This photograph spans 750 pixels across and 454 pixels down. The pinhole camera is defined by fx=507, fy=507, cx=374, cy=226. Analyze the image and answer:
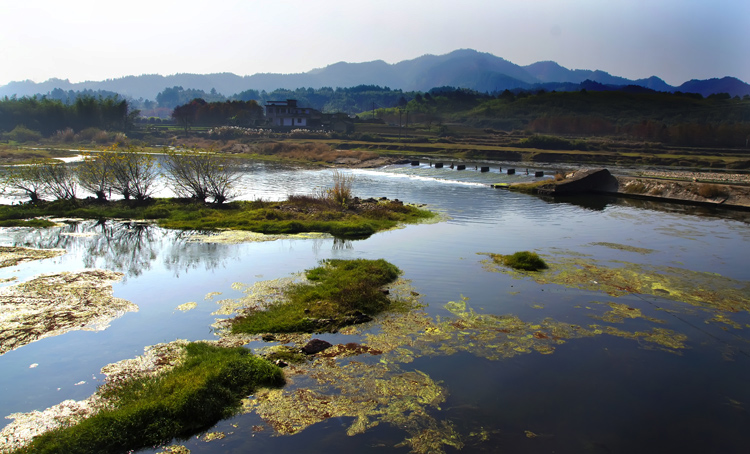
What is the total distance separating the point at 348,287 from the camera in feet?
50.5

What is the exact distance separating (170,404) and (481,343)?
23.9 ft

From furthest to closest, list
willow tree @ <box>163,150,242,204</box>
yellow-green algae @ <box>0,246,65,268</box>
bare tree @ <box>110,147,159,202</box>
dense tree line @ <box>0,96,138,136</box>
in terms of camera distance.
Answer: dense tree line @ <box>0,96,138,136</box> < willow tree @ <box>163,150,242,204</box> < bare tree @ <box>110,147,159,202</box> < yellow-green algae @ <box>0,246,65,268</box>

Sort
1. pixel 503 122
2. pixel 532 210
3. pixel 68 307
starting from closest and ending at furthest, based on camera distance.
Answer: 1. pixel 68 307
2. pixel 532 210
3. pixel 503 122

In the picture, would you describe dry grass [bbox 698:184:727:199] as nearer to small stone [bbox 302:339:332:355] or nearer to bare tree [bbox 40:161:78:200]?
small stone [bbox 302:339:332:355]

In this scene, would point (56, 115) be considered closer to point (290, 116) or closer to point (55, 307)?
point (290, 116)

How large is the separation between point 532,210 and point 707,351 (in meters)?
22.8

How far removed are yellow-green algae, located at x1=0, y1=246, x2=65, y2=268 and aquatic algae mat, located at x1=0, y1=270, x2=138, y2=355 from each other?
9.15 ft

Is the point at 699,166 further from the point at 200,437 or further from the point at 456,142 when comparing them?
the point at 200,437

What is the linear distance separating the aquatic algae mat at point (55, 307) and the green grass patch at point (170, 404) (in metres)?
4.13

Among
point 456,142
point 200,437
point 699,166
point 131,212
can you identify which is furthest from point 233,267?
point 456,142

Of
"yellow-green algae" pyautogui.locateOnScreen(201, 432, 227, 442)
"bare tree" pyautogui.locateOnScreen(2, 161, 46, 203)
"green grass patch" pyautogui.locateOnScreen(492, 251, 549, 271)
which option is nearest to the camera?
"yellow-green algae" pyautogui.locateOnScreen(201, 432, 227, 442)

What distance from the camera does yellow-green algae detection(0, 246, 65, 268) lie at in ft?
61.4

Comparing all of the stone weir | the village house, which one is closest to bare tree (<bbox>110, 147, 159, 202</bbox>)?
the stone weir

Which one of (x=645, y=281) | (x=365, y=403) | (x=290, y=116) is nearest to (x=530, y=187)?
(x=645, y=281)
